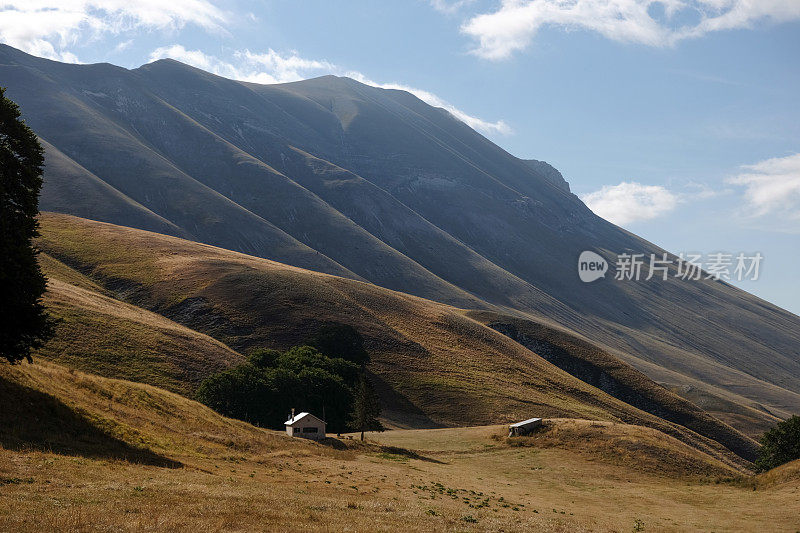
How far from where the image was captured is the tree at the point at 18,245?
121 ft

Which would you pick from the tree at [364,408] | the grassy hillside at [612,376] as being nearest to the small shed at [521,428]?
the tree at [364,408]

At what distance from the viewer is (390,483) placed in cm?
4462

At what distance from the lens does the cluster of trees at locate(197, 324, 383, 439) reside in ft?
265

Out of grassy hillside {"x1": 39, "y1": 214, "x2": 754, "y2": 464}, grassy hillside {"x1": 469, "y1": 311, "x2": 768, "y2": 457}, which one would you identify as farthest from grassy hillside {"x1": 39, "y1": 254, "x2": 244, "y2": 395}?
grassy hillside {"x1": 469, "y1": 311, "x2": 768, "y2": 457}

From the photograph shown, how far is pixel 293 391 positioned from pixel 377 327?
52.6 m

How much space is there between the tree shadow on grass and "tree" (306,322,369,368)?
7826cm

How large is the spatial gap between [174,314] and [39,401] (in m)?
95.6

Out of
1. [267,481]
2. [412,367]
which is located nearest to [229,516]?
[267,481]

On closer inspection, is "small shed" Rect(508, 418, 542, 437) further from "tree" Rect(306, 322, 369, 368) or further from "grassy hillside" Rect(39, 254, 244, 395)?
"grassy hillside" Rect(39, 254, 244, 395)

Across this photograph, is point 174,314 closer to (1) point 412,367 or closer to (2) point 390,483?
(1) point 412,367

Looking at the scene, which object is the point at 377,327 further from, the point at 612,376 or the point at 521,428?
the point at 612,376

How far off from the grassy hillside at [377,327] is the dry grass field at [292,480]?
3587 cm

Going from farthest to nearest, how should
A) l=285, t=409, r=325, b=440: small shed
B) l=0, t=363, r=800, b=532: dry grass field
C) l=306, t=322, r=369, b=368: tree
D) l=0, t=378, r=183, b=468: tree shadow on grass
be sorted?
1. l=306, t=322, r=369, b=368: tree
2. l=285, t=409, r=325, b=440: small shed
3. l=0, t=378, r=183, b=468: tree shadow on grass
4. l=0, t=363, r=800, b=532: dry grass field

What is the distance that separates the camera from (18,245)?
38375mm
